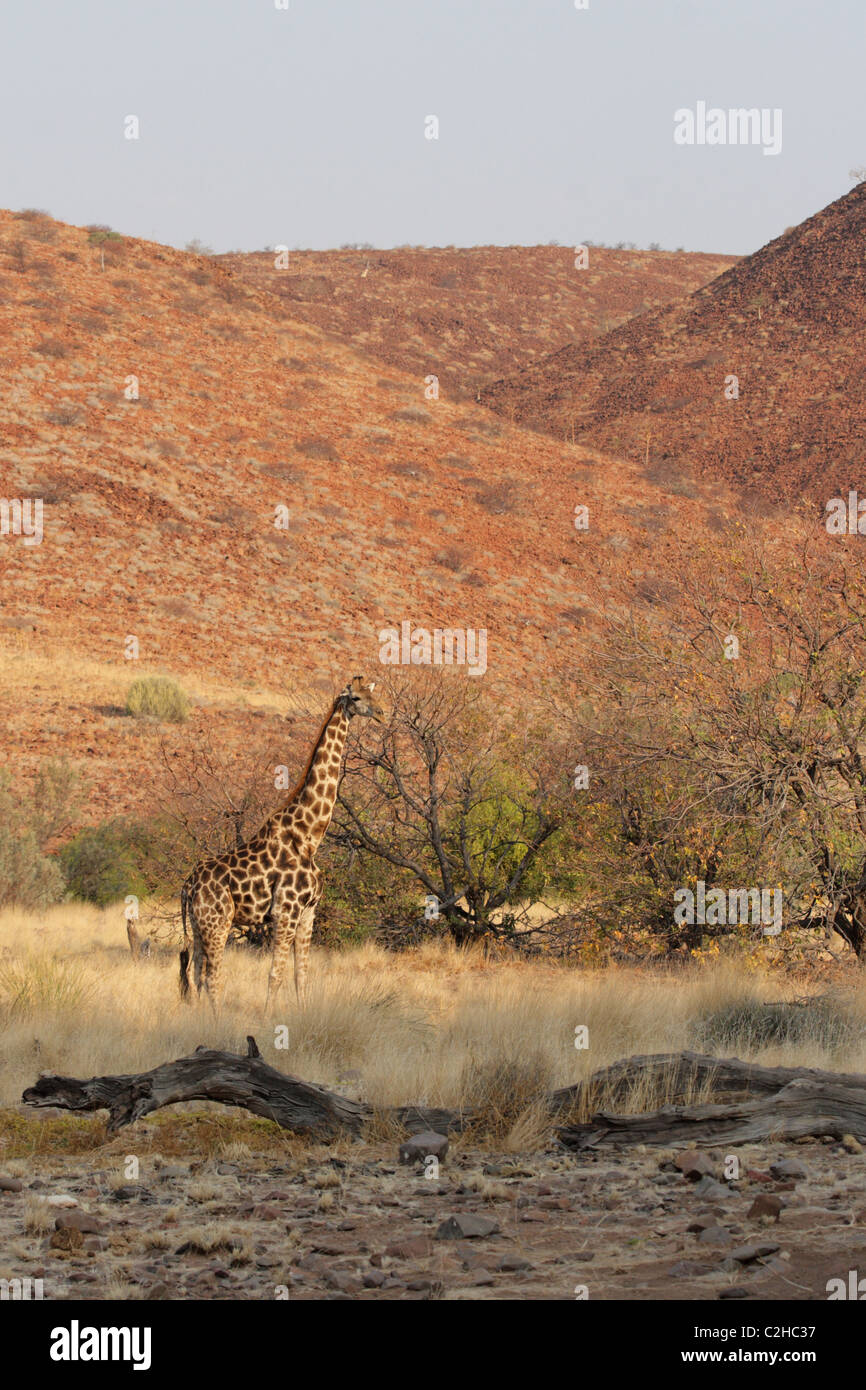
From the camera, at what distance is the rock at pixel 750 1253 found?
4.37 meters

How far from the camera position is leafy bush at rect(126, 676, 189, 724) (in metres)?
26.3

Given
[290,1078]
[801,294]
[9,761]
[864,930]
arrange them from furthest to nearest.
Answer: [801,294]
[9,761]
[864,930]
[290,1078]

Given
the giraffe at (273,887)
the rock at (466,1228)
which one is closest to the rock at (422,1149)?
the rock at (466,1228)

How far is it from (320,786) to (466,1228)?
6089mm

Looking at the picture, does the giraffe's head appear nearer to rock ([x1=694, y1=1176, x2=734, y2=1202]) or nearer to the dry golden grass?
the dry golden grass

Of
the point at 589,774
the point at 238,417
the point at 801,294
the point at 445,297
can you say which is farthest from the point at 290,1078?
the point at 445,297

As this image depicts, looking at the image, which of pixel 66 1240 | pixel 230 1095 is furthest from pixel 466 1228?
pixel 230 1095

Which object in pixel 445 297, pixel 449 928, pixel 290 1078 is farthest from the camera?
pixel 445 297

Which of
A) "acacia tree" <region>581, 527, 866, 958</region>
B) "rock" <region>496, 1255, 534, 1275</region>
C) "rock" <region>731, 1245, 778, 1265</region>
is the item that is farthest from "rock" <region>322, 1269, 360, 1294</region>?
"acacia tree" <region>581, 527, 866, 958</region>

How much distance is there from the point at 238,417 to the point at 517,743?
30.9m

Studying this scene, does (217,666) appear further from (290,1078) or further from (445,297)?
(445,297)

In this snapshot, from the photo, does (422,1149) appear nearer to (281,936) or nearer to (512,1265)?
(512,1265)

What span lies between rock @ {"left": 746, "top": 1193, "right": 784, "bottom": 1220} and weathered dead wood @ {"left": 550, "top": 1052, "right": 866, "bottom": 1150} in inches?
42.9

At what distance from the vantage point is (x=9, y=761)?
78.8ft
